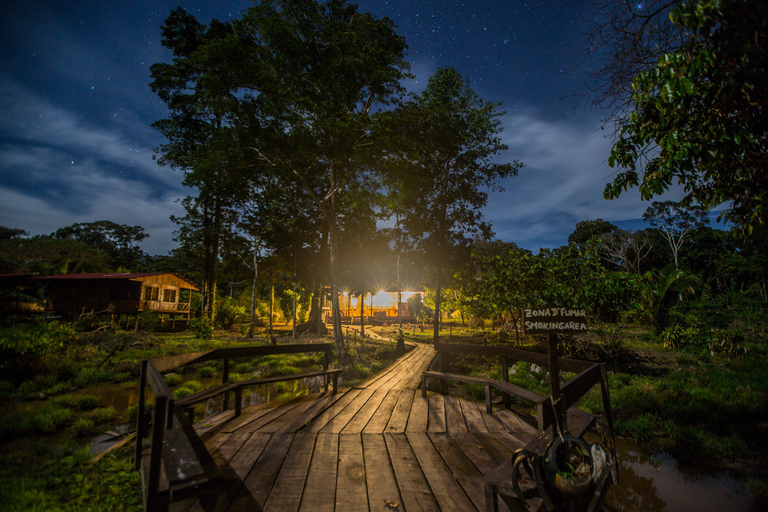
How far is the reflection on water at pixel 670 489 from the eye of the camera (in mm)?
3652

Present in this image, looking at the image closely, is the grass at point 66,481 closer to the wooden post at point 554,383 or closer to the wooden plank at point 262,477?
the wooden plank at point 262,477

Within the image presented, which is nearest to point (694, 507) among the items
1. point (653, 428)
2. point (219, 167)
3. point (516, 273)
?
point (653, 428)

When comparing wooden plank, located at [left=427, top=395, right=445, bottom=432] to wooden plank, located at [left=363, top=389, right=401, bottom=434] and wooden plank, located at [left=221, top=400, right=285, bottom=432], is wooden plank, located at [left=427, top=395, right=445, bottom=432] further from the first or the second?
wooden plank, located at [left=221, top=400, right=285, bottom=432]

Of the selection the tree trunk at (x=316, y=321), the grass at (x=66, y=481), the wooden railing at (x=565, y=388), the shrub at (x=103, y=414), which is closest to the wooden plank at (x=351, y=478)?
the wooden railing at (x=565, y=388)

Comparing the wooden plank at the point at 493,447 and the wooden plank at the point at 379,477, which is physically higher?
the wooden plank at the point at 379,477

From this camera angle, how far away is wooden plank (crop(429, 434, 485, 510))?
239 centimetres

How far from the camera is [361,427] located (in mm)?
3811

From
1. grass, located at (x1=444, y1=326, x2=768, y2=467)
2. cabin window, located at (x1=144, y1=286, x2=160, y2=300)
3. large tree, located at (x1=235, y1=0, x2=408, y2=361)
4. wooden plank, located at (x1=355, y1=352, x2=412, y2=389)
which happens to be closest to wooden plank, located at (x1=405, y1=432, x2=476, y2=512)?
wooden plank, located at (x1=355, y1=352, x2=412, y2=389)

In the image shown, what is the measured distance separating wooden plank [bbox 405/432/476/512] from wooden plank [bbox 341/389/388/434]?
671mm

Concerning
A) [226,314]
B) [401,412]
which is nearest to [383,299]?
[226,314]

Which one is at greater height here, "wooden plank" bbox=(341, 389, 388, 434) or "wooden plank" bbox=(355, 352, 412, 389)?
"wooden plank" bbox=(341, 389, 388, 434)

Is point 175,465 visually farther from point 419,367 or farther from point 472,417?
point 419,367

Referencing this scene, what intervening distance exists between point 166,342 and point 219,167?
30.8ft

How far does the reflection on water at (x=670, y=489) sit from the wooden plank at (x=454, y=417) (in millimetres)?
1827
